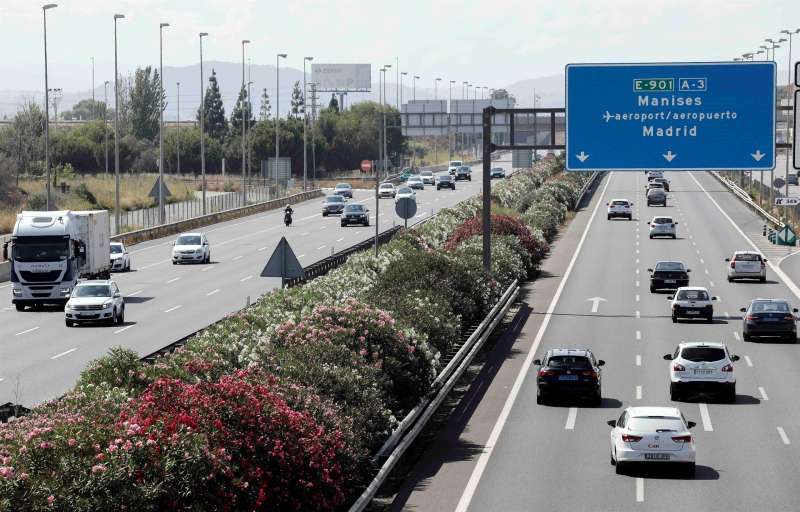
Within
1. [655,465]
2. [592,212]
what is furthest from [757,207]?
[655,465]

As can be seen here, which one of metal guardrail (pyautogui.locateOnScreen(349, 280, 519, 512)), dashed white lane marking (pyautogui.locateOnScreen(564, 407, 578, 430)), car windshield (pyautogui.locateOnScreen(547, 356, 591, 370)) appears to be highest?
car windshield (pyautogui.locateOnScreen(547, 356, 591, 370))

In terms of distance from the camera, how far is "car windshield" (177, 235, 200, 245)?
71938mm

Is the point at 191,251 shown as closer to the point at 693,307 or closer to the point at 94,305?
the point at 94,305

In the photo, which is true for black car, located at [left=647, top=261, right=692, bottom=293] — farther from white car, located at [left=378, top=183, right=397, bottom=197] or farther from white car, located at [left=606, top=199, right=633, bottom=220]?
white car, located at [left=378, top=183, right=397, bottom=197]

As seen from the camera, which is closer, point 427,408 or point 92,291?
point 427,408

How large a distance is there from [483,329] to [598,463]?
1590 cm

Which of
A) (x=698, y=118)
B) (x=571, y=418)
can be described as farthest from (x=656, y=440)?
(x=698, y=118)

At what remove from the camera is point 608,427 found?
3097 centimetres

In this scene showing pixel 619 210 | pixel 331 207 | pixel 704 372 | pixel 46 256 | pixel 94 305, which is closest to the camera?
pixel 704 372

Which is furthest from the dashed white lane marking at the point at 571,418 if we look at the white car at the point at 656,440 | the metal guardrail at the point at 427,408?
the white car at the point at 656,440

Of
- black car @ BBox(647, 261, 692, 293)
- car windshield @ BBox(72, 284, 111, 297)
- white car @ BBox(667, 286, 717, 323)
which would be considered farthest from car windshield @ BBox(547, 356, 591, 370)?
black car @ BBox(647, 261, 692, 293)

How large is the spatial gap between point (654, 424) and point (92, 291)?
2767cm

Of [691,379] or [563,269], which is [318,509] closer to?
[691,379]

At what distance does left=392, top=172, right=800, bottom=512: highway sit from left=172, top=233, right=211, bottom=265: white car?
18.0 meters
